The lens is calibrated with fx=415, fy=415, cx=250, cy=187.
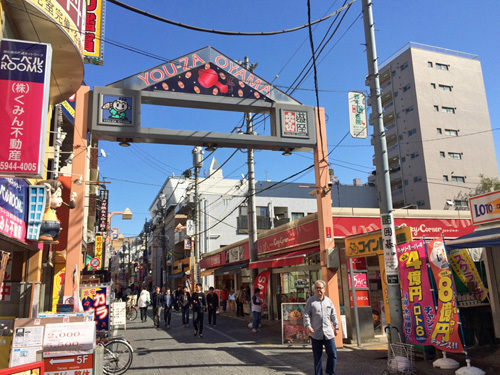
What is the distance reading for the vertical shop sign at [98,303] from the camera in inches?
389

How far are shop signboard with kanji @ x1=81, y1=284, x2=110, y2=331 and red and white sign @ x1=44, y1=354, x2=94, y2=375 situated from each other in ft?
12.1

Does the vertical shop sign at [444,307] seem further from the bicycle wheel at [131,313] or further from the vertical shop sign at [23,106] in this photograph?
the bicycle wheel at [131,313]

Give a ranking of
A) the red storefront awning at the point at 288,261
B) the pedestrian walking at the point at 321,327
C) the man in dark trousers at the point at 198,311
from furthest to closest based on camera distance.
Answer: the man in dark trousers at the point at 198,311, the red storefront awning at the point at 288,261, the pedestrian walking at the point at 321,327

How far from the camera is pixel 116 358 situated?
8633 millimetres

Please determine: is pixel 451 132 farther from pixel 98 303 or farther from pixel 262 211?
pixel 98 303

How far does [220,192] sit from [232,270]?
2158 cm

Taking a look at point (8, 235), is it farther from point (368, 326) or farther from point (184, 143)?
point (368, 326)

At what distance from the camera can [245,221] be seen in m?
41.1

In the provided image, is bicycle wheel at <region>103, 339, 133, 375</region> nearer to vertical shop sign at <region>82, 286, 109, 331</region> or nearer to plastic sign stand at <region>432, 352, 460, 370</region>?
vertical shop sign at <region>82, 286, 109, 331</region>

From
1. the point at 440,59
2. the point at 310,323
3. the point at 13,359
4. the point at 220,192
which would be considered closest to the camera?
the point at 13,359

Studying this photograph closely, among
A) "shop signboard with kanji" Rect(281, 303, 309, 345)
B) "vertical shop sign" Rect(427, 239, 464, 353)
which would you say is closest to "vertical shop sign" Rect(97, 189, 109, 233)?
"shop signboard with kanji" Rect(281, 303, 309, 345)

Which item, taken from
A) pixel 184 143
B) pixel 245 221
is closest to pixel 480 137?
pixel 245 221

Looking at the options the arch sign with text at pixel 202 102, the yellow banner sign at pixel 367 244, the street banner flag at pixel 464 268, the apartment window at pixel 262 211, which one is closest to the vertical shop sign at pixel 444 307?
the street banner flag at pixel 464 268

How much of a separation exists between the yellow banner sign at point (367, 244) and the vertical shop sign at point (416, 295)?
2.16 ft
